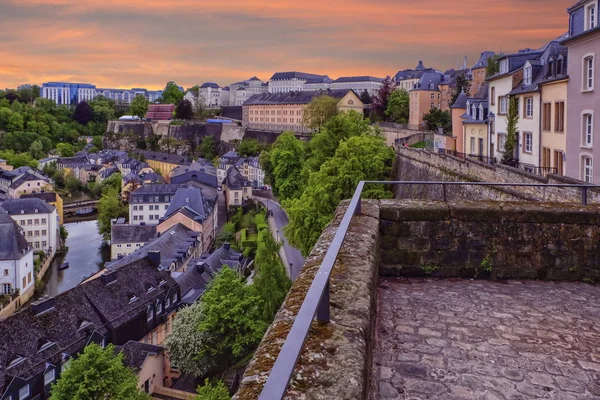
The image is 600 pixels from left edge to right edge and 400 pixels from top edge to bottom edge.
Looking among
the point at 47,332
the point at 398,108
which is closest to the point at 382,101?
the point at 398,108

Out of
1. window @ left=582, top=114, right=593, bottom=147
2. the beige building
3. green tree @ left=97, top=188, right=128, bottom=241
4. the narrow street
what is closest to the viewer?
window @ left=582, top=114, right=593, bottom=147

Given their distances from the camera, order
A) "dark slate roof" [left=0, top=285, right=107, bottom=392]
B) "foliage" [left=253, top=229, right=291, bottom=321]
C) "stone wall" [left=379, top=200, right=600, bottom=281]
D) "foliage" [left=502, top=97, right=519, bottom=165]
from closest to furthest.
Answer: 1. "stone wall" [left=379, top=200, right=600, bottom=281]
2. "dark slate roof" [left=0, top=285, right=107, bottom=392]
3. "foliage" [left=253, top=229, right=291, bottom=321]
4. "foliage" [left=502, top=97, right=519, bottom=165]

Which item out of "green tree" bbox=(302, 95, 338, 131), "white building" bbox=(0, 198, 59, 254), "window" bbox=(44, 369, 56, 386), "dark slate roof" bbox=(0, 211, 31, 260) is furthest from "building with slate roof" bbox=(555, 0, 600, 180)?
"green tree" bbox=(302, 95, 338, 131)

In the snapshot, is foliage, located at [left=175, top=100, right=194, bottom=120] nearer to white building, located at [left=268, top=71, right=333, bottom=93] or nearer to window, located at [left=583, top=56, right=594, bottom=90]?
white building, located at [left=268, top=71, right=333, bottom=93]

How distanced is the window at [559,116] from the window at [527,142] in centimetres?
242

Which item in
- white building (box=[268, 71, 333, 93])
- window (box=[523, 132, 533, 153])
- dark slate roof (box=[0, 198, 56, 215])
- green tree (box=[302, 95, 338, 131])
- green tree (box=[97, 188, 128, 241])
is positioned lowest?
green tree (box=[97, 188, 128, 241])

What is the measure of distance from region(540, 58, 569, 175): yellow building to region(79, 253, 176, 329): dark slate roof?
61.2 feet

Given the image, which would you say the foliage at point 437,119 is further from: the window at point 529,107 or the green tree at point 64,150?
the green tree at point 64,150

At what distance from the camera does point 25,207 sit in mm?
48875

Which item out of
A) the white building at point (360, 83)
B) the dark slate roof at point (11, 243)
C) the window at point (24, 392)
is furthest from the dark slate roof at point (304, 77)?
the window at point (24, 392)

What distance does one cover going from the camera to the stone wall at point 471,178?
43.8 ft

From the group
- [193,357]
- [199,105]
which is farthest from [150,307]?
[199,105]

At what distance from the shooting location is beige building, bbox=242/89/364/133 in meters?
94.1

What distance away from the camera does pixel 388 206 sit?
5188mm
